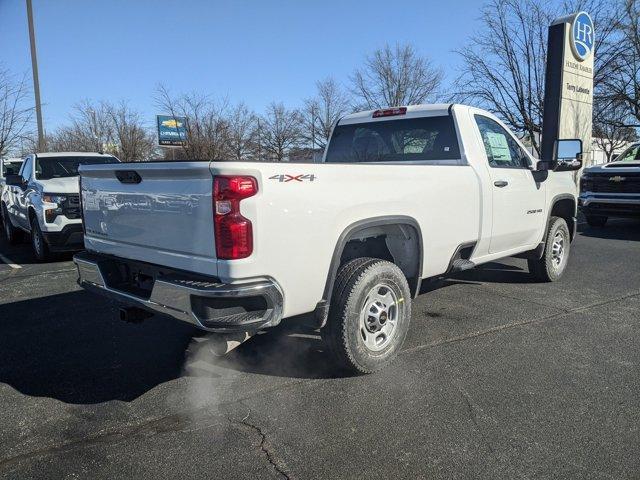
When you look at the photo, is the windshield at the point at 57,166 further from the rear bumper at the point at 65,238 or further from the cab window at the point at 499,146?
the cab window at the point at 499,146

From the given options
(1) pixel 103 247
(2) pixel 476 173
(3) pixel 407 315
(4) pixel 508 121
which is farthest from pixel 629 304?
(4) pixel 508 121

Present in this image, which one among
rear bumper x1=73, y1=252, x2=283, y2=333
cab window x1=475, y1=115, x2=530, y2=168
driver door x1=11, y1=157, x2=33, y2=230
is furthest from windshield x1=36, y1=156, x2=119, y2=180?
cab window x1=475, y1=115, x2=530, y2=168

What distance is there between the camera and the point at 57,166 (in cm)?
877

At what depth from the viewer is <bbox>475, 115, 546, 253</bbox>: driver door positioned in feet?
16.1

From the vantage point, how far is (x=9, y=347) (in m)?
4.30

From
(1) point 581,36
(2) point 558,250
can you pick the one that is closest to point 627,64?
(1) point 581,36

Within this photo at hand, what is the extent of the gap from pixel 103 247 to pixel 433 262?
8.60ft

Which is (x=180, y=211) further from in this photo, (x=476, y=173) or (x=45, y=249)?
(x=45, y=249)

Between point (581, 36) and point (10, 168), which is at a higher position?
point (581, 36)

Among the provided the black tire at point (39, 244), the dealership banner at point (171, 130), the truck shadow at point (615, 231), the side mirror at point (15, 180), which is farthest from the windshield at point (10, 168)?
the truck shadow at point (615, 231)

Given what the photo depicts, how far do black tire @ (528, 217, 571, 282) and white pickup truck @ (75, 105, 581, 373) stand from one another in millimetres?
1096

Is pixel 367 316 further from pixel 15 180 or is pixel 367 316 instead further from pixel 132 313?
pixel 15 180

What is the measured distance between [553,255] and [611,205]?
584cm

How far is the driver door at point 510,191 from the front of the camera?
4.90 metres
